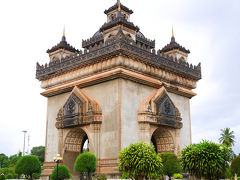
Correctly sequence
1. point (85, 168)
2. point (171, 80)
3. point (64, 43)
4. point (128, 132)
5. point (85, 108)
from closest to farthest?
point (85, 168) < point (128, 132) < point (85, 108) < point (171, 80) < point (64, 43)

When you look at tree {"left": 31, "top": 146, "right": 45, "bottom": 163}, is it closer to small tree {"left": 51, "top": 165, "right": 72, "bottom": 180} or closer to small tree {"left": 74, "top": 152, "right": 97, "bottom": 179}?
small tree {"left": 51, "top": 165, "right": 72, "bottom": 180}

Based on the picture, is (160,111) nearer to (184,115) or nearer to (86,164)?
(184,115)

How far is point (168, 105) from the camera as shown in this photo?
977 inches

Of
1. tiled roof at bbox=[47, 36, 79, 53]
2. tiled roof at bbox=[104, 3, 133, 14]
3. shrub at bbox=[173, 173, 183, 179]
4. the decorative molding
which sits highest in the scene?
tiled roof at bbox=[104, 3, 133, 14]

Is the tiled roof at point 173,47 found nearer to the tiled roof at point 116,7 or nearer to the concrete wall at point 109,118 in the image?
the tiled roof at point 116,7

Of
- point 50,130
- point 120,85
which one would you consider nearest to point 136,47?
point 120,85

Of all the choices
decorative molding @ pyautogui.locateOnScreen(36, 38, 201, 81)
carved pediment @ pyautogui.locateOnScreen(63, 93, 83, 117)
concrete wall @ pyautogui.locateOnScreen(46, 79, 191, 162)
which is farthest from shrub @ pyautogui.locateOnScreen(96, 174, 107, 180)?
decorative molding @ pyautogui.locateOnScreen(36, 38, 201, 81)

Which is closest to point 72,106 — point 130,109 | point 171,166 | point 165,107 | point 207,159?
point 130,109

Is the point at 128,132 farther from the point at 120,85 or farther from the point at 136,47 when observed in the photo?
the point at 136,47

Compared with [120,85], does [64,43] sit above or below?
above

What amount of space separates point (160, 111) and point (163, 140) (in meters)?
3.00

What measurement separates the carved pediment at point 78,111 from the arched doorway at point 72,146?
1.05 metres

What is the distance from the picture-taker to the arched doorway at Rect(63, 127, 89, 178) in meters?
25.1

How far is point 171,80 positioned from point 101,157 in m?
8.67
